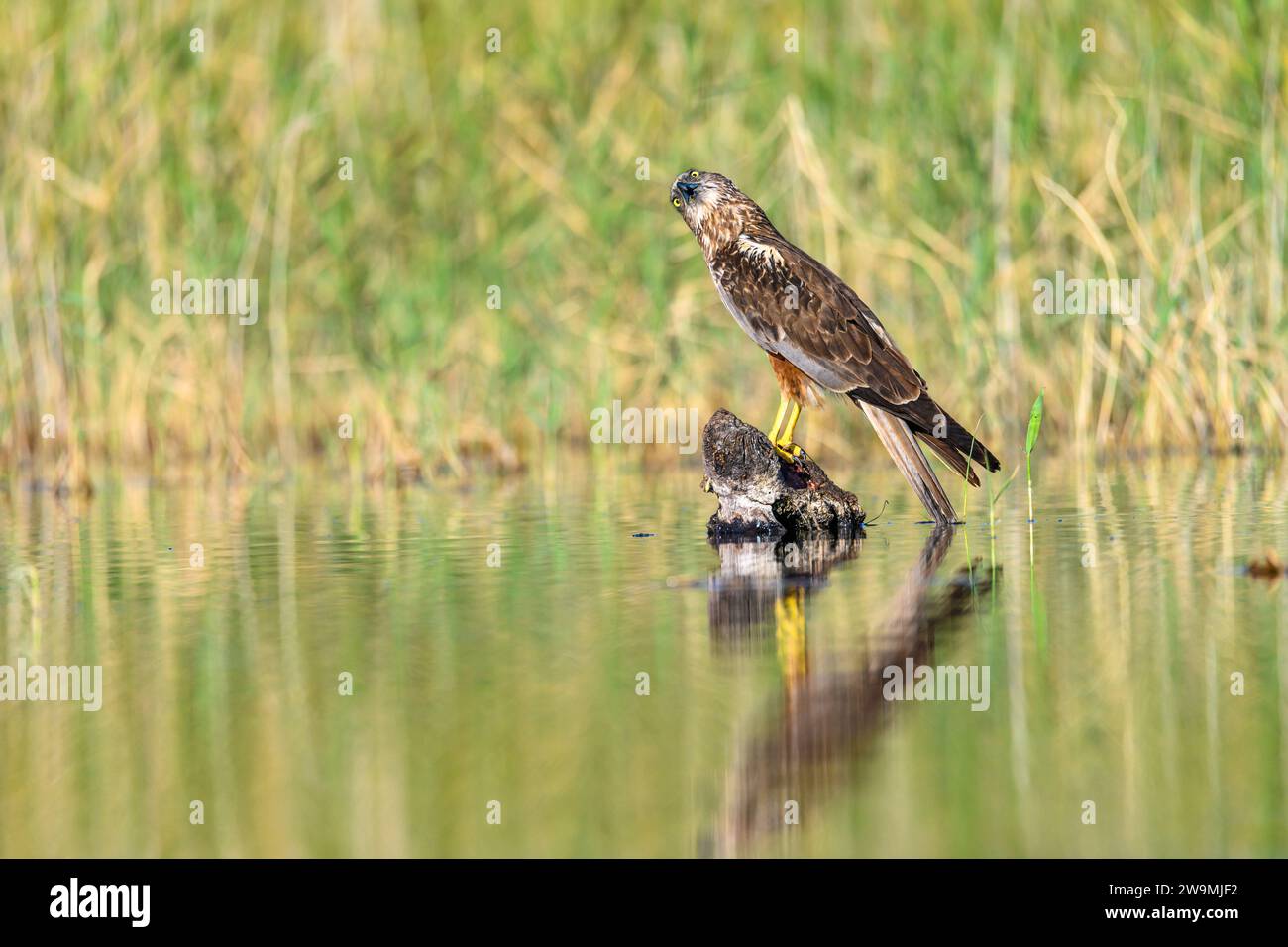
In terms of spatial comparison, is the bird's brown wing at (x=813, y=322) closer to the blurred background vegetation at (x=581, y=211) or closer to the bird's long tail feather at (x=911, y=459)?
the bird's long tail feather at (x=911, y=459)

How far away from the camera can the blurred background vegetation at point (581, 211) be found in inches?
413

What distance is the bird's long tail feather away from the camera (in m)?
7.64

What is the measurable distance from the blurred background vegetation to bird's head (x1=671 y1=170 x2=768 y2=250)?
2114 mm

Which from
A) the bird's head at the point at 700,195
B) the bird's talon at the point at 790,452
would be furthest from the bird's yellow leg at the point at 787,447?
the bird's head at the point at 700,195

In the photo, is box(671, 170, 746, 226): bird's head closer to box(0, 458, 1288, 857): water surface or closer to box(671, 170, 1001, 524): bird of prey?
box(671, 170, 1001, 524): bird of prey

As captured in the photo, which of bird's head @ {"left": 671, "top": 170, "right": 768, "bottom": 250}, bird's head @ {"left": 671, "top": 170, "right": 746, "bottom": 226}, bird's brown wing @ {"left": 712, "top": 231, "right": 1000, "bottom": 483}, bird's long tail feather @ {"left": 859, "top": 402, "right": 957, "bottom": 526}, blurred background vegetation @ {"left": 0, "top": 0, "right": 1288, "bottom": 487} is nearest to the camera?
bird's brown wing @ {"left": 712, "top": 231, "right": 1000, "bottom": 483}

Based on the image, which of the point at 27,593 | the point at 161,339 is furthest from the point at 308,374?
the point at 27,593

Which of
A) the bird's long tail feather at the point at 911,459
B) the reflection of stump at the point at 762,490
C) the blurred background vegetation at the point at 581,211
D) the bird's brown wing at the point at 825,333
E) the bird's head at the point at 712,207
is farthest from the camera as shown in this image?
the blurred background vegetation at the point at 581,211

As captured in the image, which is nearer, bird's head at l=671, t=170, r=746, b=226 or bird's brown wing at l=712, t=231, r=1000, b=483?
bird's brown wing at l=712, t=231, r=1000, b=483

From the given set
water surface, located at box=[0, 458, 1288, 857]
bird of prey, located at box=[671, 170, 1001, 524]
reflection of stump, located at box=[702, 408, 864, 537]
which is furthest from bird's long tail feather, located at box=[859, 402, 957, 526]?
reflection of stump, located at box=[702, 408, 864, 537]

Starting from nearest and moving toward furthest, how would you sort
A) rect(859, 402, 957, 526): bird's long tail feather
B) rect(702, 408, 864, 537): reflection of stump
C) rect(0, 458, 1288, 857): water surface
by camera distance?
1. rect(0, 458, 1288, 857): water surface
2. rect(702, 408, 864, 537): reflection of stump
3. rect(859, 402, 957, 526): bird's long tail feather

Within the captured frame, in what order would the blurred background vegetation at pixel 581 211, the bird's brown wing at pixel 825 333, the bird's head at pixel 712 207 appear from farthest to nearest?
1. the blurred background vegetation at pixel 581 211
2. the bird's head at pixel 712 207
3. the bird's brown wing at pixel 825 333

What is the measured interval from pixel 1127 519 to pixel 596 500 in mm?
2730
